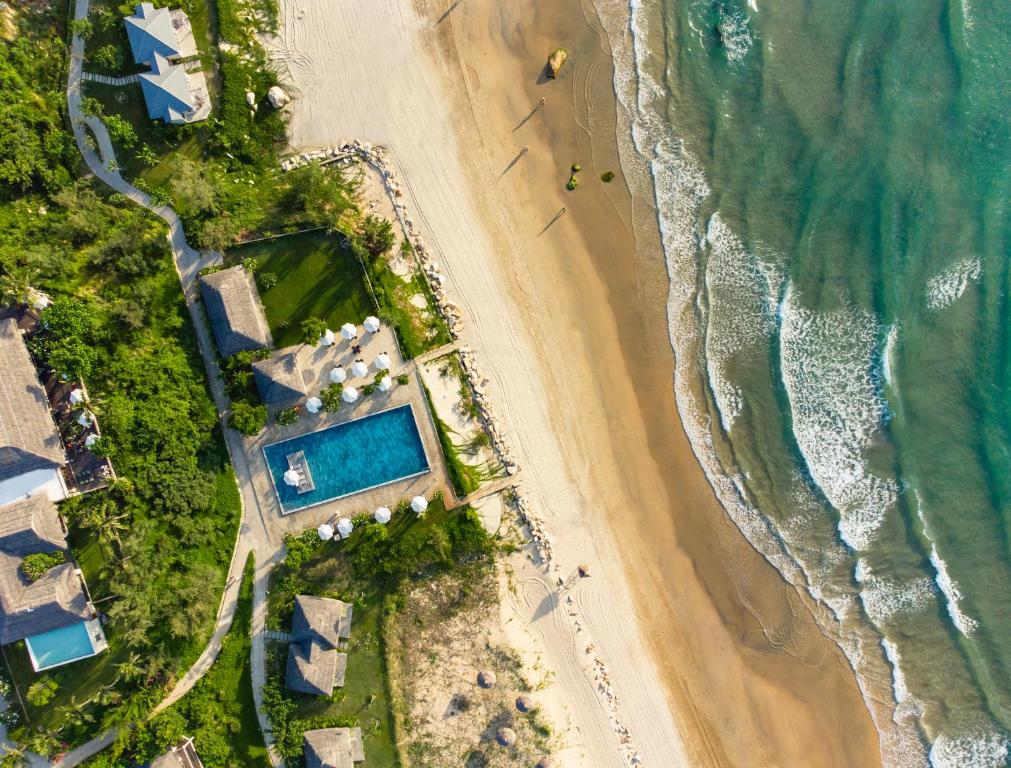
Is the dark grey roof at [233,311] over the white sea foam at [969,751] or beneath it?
over

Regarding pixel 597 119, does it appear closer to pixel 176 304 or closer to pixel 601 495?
pixel 601 495

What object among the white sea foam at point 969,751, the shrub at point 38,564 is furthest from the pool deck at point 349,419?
the white sea foam at point 969,751

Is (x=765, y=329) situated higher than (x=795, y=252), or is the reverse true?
(x=795, y=252)

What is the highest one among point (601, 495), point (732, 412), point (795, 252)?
point (795, 252)

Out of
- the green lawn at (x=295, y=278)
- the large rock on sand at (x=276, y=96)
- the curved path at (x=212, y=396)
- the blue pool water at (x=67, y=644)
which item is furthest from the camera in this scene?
the large rock on sand at (x=276, y=96)

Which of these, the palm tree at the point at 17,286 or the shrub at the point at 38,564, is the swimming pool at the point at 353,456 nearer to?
the shrub at the point at 38,564

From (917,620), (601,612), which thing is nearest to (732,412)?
(601,612)
